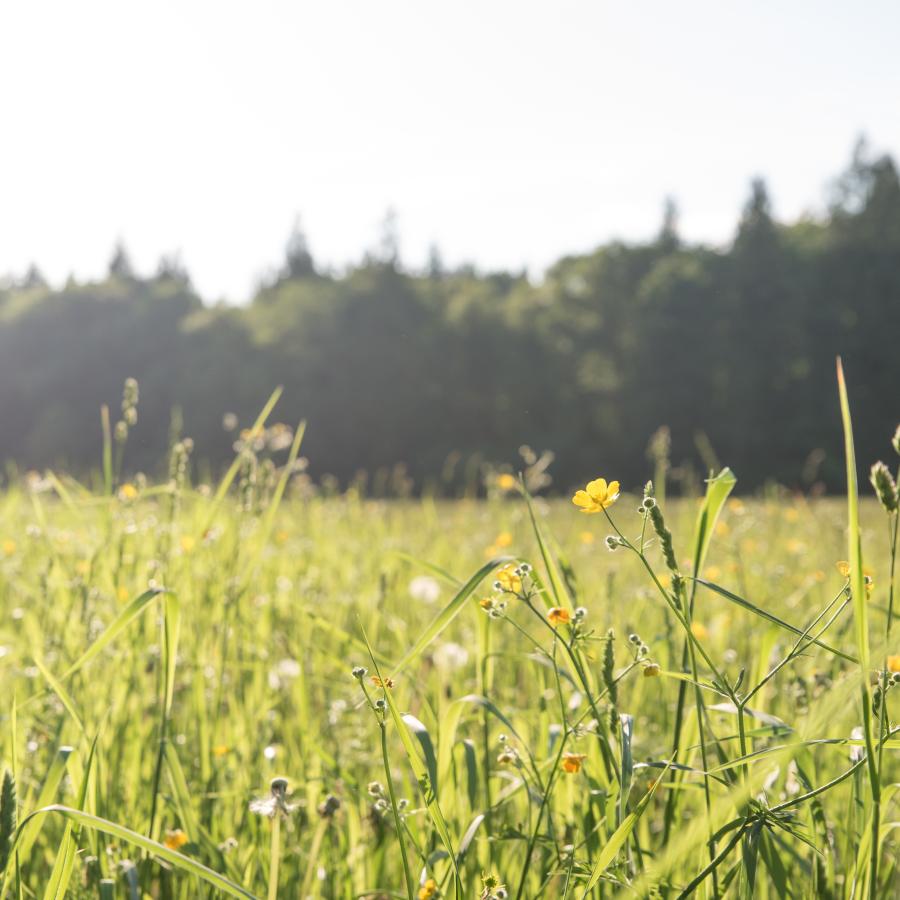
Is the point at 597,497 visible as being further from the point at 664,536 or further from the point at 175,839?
the point at 175,839

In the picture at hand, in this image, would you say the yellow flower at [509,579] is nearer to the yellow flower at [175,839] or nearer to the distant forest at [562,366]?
the yellow flower at [175,839]

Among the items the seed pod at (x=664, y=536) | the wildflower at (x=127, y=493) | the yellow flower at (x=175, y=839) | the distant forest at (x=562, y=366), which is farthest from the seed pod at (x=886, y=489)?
the distant forest at (x=562, y=366)

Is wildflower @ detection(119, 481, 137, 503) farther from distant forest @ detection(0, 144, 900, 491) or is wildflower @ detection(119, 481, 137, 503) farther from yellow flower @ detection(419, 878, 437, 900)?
distant forest @ detection(0, 144, 900, 491)

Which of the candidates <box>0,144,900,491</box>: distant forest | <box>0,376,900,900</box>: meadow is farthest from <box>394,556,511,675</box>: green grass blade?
<box>0,144,900,491</box>: distant forest

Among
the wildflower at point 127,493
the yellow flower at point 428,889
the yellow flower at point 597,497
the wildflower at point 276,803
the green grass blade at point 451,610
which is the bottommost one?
the yellow flower at point 428,889

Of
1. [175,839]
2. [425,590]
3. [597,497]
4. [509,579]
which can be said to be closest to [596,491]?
[597,497]

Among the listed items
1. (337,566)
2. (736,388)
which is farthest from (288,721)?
(736,388)

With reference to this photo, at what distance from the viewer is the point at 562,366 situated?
34.2 metres

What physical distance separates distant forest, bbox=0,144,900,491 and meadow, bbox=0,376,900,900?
28324 millimetres

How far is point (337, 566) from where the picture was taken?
3.50 m

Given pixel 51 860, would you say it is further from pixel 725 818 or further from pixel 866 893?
pixel 866 893

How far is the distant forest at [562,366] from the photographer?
3219 centimetres

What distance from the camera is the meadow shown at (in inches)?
33.1

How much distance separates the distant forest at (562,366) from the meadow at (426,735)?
28.3 metres
